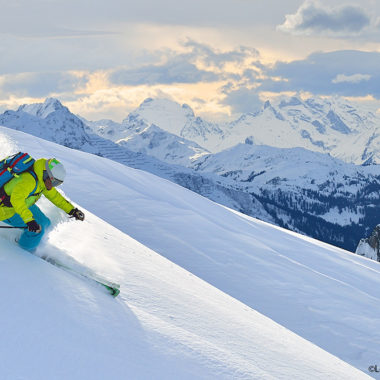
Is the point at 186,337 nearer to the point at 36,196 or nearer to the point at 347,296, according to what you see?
the point at 36,196

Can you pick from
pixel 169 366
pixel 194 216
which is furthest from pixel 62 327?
pixel 194 216

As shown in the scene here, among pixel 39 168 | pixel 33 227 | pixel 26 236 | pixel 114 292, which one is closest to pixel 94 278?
pixel 114 292

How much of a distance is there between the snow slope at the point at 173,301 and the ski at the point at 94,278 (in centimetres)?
19

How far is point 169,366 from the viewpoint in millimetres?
5945

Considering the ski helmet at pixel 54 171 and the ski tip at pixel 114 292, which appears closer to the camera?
the ski tip at pixel 114 292

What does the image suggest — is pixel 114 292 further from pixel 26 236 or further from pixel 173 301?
pixel 26 236

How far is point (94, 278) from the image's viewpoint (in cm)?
789

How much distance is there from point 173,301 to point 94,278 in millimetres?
1642

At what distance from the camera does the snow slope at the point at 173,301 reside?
575 cm

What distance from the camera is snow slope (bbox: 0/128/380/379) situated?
5.75m

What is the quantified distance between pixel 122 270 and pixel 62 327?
3.62 m

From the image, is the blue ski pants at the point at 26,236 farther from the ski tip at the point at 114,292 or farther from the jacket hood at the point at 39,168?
the ski tip at the point at 114,292

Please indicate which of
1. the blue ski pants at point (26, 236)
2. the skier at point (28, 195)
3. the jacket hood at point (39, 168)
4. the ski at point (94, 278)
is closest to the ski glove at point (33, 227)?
the skier at point (28, 195)

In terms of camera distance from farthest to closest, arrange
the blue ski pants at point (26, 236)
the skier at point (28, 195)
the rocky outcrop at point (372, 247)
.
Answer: the rocky outcrop at point (372, 247)
the blue ski pants at point (26, 236)
the skier at point (28, 195)
